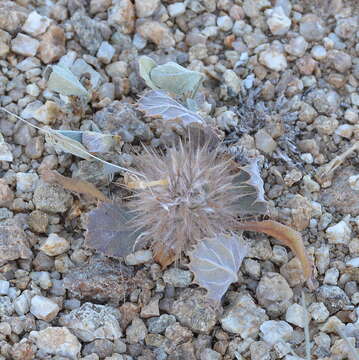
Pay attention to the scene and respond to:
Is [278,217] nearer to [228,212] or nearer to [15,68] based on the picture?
[228,212]

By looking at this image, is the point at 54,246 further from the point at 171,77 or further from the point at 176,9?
the point at 176,9

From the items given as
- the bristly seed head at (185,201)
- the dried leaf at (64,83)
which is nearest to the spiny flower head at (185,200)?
the bristly seed head at (185,201)

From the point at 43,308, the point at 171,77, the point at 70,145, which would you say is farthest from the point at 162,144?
the point at 43,308

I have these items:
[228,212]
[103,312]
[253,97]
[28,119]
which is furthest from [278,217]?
[28,119]

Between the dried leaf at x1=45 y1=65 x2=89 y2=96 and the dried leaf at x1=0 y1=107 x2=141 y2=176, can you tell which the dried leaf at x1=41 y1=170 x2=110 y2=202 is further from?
the dried leaf at x1=45 y1=65 x2=89 y2=96

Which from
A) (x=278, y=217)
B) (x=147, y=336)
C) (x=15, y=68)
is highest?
(x=15, y=68)

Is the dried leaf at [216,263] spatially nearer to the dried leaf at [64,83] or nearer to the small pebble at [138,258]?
the small pebble at [138,258]
